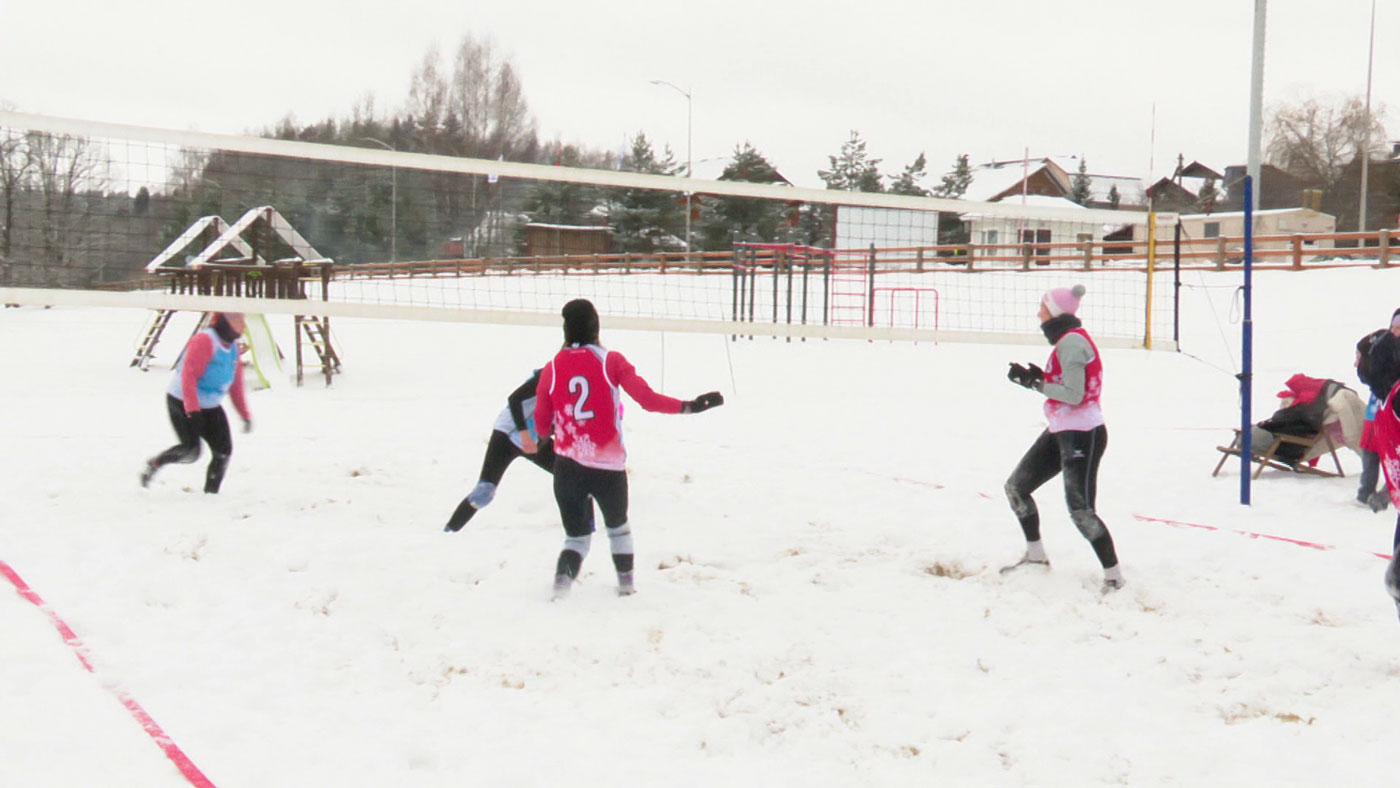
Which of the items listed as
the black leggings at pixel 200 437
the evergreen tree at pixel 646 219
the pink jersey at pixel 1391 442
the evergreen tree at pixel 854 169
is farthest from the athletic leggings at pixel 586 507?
the evergreen tree at pixel 854 169

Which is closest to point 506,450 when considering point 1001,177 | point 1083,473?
point 1083,473

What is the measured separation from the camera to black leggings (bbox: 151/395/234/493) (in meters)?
7.04

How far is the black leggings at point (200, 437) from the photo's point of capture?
277 inches

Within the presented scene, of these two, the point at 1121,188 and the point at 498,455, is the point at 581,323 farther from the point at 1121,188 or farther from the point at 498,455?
the point at 1121,188

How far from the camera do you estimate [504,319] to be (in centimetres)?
818

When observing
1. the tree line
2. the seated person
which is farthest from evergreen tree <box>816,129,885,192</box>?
the seated person

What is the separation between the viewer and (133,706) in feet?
13.1

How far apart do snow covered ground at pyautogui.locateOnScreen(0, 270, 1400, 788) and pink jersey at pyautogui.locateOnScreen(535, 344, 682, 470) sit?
741 mm

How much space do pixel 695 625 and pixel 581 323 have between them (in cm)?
148

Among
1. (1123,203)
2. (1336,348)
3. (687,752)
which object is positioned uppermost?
(1123,203)

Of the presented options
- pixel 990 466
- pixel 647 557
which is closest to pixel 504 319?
pixel 647 557

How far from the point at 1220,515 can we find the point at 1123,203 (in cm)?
6488

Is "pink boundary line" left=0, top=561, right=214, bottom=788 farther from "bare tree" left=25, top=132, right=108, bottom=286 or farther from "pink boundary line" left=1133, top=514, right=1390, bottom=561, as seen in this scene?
"pink boundary line" left=1133, top=514, right=1390, bottom=561

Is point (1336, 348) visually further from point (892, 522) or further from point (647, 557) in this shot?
point (647, 557)
